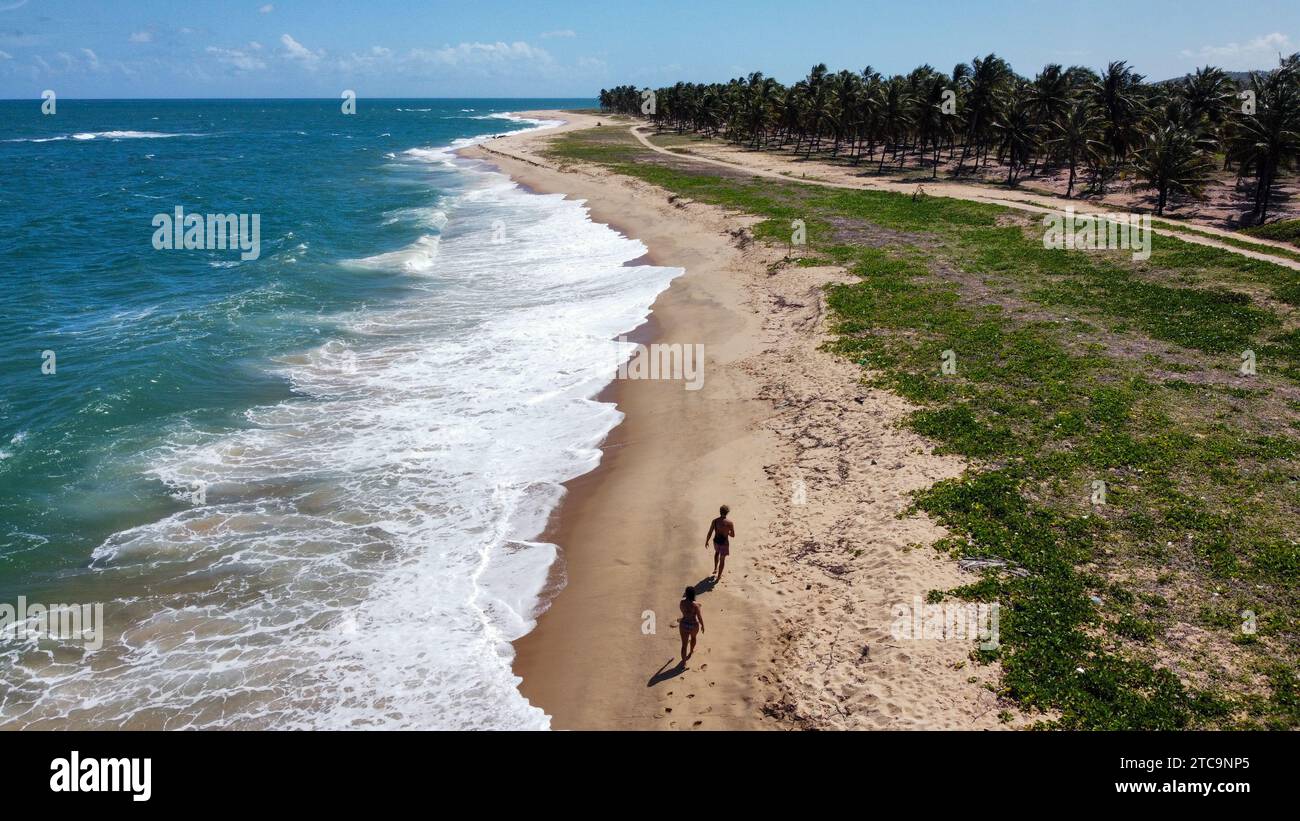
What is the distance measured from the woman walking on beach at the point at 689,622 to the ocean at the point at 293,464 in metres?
3.03

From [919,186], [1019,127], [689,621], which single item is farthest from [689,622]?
[1019,127]

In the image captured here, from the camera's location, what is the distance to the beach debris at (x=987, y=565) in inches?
556

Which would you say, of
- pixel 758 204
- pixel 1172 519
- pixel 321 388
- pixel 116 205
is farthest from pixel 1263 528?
pixel 116 205

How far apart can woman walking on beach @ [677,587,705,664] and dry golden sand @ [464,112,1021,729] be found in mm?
267

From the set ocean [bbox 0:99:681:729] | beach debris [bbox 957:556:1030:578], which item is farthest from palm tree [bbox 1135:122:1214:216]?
beach debris [bbox 957:556:1030:578]

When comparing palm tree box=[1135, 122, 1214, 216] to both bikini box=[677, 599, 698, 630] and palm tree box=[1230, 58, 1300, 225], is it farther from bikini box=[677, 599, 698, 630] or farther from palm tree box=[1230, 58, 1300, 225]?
bikini box=[677, 599, 698, 630]

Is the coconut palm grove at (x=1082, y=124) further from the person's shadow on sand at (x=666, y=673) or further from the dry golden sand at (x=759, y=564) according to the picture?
the person's shadow on sand at (x=666, y=673)

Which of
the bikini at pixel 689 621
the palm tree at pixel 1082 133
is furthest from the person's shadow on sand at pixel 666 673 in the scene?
the palm tree at pixel 1082 133

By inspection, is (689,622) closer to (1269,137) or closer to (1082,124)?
(1269,137)

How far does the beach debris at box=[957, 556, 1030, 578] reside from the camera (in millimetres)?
14125

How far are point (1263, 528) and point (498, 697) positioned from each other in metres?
15.4

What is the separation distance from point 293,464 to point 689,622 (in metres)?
13.9

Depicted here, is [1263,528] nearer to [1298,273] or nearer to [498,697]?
[498,697]

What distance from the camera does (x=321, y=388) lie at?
26641 millimetres
